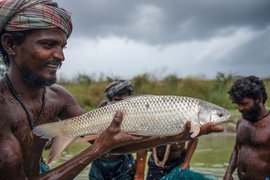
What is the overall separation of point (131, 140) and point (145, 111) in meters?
0.28

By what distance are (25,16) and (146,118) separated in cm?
107

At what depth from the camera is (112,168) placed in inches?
273

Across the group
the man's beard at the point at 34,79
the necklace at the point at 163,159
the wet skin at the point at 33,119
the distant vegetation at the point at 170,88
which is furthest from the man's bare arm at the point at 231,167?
the distant vegetation at the point at 170,88

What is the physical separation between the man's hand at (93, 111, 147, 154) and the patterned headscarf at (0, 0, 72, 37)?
768 mm

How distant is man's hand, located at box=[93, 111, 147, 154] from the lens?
10.5ft

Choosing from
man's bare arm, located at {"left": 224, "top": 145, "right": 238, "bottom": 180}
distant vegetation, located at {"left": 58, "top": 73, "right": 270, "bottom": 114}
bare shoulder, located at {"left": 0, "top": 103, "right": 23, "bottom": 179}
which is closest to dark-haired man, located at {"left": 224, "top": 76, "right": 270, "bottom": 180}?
man's bare arm, located at {"left": 224, "top": 145, "right": 238, "bottom": 180}

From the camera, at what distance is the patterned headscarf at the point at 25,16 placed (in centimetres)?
333

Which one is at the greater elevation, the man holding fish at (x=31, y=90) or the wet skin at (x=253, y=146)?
the man holding fish at (x=31, y=90)

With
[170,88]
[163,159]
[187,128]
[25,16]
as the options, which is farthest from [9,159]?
[170,88]

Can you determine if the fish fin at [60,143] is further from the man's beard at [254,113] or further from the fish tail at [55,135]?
the man's beard at [254,113]

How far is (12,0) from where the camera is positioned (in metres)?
3.38

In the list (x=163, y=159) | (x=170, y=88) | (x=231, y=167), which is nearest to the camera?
(x=231, y=167)

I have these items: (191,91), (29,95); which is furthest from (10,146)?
(191,91)

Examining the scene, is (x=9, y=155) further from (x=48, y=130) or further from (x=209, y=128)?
(x=209, y=128)
